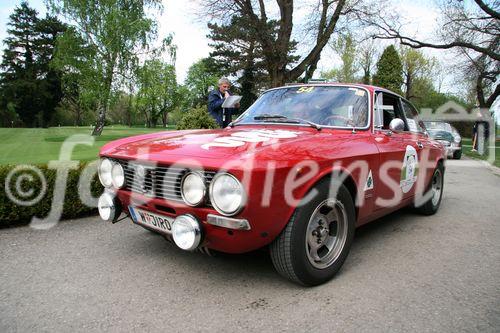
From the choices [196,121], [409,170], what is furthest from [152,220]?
[196,121]

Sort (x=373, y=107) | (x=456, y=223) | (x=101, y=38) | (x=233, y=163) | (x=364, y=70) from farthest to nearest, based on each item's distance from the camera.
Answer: (x=364, y=70) → (x=101, y=38) → (x=456, y=223) → (x=373, y=107) → (x=233, y=163)

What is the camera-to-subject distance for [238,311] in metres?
2.36

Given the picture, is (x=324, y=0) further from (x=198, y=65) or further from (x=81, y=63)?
(x=198, y=65)

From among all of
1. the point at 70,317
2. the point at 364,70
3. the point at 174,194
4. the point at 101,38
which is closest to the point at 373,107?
the point at 174,194

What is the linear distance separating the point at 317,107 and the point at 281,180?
1.57 meters

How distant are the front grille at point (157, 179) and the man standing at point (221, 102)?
3.90 m

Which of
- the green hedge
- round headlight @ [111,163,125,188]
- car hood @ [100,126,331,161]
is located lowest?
the green hedge

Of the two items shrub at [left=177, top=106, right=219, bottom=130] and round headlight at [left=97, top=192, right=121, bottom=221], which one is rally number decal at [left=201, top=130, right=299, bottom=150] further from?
shrub at [left=177, top=106, right=219, bottom=130]

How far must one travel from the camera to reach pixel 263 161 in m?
2.26

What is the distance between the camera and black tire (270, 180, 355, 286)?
8.00 feet

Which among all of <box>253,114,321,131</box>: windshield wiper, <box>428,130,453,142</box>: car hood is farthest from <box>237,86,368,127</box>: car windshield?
<box>428,130,453,142</box>: car hood

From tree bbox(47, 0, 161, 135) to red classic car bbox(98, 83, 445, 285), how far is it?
20.3 metres

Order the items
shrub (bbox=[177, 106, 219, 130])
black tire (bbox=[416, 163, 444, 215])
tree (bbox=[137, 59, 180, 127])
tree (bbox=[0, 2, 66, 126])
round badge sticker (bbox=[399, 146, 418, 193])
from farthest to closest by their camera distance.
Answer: tree (bbox=[137, 59, 180, 127])
tree (bbox=[0, 2, 66, 126])
shrub (bbox=[177, 106, 219, 130])
black tire (bbox=[416, 163, 444, 215])
round badge sticker (bbox=[399, 146, 418, 193])

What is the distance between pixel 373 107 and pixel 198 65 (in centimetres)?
6494
